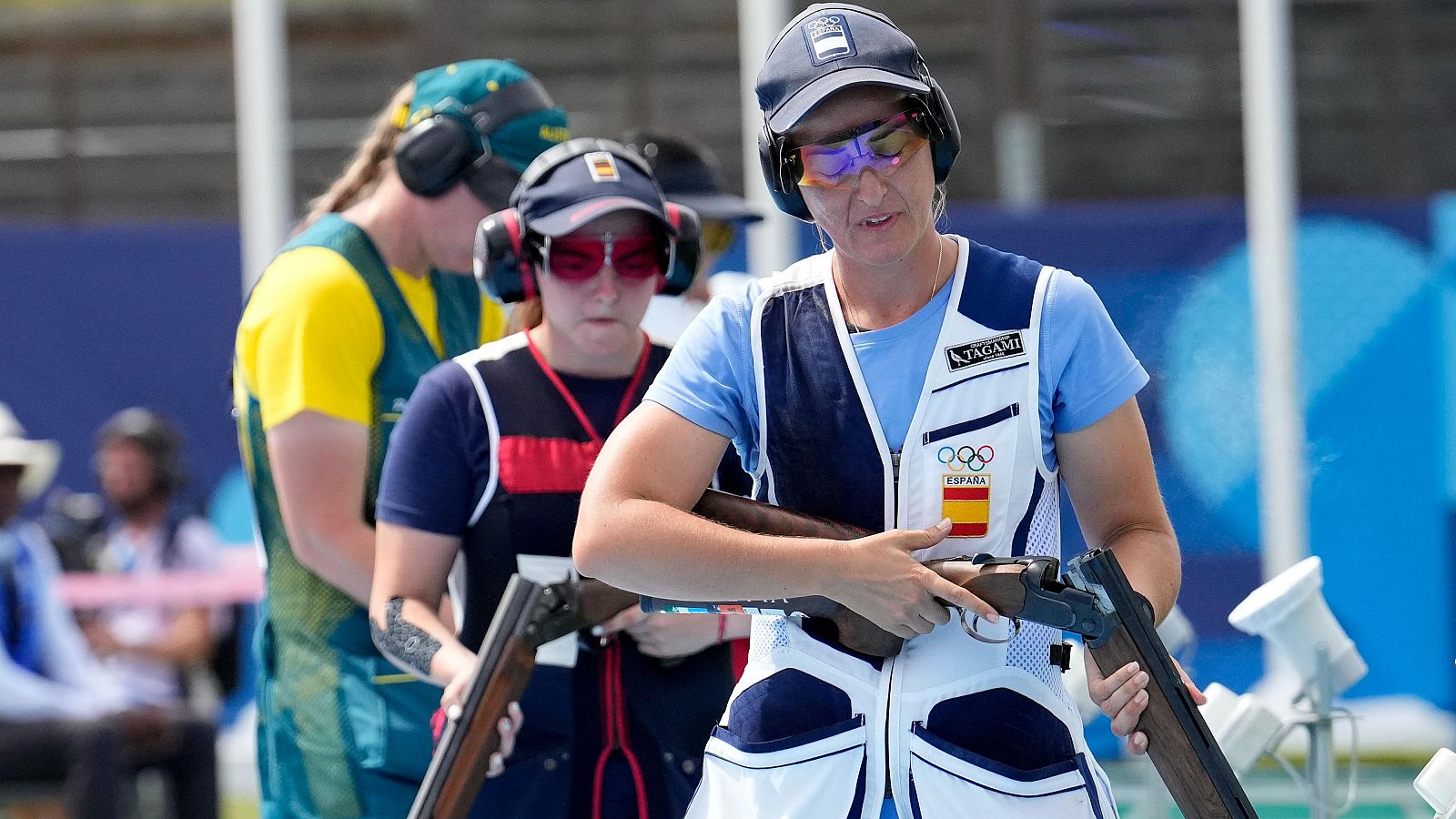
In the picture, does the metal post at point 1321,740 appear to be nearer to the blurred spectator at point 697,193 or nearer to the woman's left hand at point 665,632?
the woman's left hand at point 665,632

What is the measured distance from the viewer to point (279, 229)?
7277 millimetres

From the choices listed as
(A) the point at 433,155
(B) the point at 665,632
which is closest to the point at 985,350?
(B) the point at 665,632

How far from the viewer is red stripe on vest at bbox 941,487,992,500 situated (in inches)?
75.9

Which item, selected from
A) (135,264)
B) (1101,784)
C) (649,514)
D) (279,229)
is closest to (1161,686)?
(1101,784)

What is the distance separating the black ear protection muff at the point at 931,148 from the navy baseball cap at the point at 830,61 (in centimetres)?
2

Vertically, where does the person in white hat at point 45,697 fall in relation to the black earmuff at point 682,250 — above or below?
below

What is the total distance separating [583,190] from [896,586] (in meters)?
1.16

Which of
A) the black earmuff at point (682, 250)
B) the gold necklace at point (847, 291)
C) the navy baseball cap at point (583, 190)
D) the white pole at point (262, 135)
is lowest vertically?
the gold necklace at point (847, 291)

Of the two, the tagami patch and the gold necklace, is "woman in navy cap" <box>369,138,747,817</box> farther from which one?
the tagami patch

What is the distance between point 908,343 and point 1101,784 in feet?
1.83

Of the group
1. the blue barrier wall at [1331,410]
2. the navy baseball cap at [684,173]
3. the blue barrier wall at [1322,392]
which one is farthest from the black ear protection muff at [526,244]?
the blue barrier wall at [1331,410]

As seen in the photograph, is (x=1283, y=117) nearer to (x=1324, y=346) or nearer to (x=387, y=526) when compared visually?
(x=1324, y=346)

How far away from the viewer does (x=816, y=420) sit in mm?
1959

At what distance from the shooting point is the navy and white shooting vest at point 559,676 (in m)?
2.59
